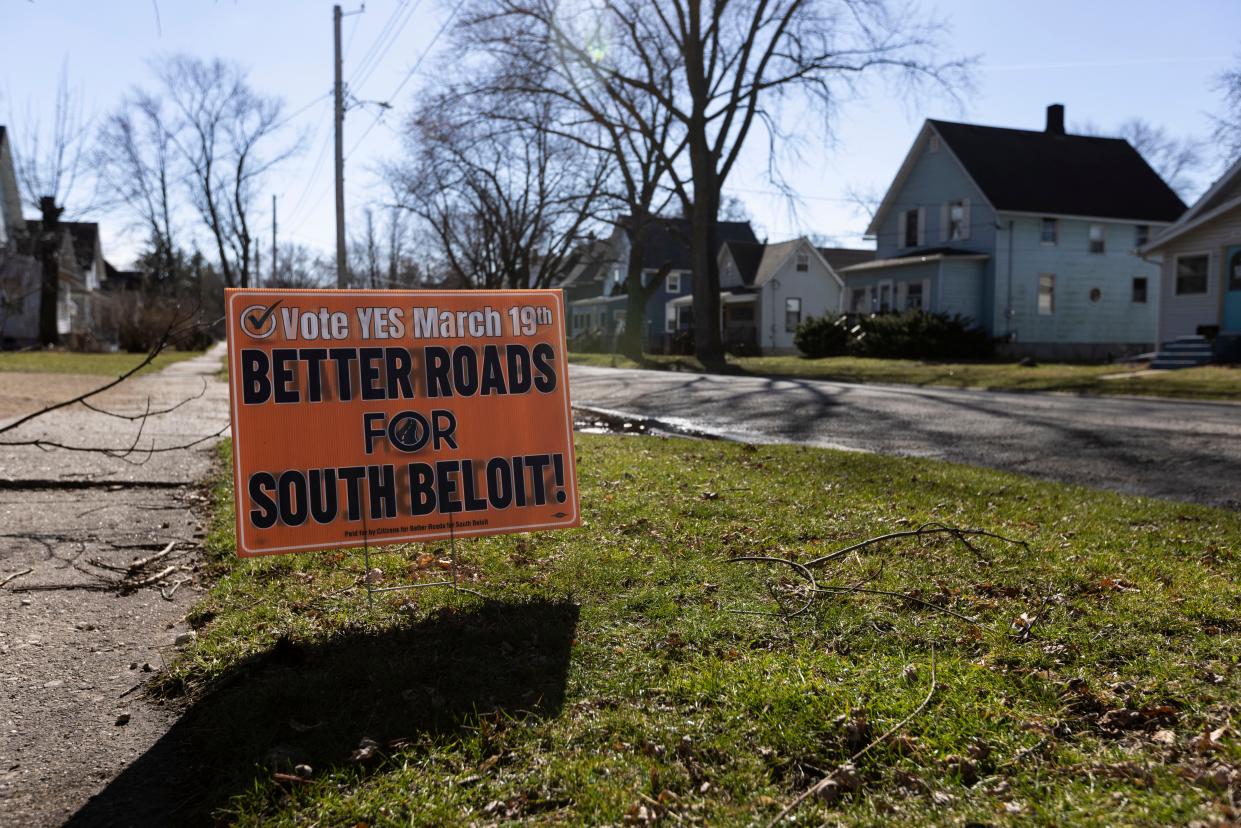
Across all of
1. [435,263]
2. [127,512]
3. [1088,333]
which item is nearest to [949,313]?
[1088,333]

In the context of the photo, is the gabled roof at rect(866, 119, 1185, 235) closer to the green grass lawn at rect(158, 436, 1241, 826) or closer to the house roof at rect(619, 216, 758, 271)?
the house roof at rect(619, 216, 758, 271)

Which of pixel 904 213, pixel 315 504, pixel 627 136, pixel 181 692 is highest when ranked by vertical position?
pixel 627 136

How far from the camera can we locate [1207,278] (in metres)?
26.2

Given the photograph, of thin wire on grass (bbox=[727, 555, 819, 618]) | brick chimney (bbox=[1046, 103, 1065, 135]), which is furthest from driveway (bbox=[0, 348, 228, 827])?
brick chimney (bbox=[1046, 103, 1065, 135])

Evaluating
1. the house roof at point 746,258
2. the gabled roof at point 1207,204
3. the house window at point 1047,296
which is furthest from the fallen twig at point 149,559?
the house roof at point 746,258

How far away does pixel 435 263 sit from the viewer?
71.0 meters

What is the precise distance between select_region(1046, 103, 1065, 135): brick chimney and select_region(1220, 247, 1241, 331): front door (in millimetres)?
16493

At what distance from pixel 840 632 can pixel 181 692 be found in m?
2.57

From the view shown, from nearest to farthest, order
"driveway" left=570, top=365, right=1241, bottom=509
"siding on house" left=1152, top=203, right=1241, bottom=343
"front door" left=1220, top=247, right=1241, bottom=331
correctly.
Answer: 1. "driveway" left=570, top=365, right=1241, bottom=509
2. "front door" left=1220, top=247, right=1241, bottom=331
3. "siding on house" left=1152, top=203, right=1241, bottom=343

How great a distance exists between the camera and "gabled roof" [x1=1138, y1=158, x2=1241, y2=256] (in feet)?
85.6

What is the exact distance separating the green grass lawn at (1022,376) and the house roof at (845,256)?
35.9 meters

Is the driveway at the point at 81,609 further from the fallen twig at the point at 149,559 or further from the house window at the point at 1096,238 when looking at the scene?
the house window at the point at 1096,238

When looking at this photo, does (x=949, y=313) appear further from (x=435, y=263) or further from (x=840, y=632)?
(x=435, y=263)

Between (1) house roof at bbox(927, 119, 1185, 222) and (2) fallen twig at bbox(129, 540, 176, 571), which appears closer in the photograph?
(2) fallen twig at bbox(129, 540, 176, 571)
